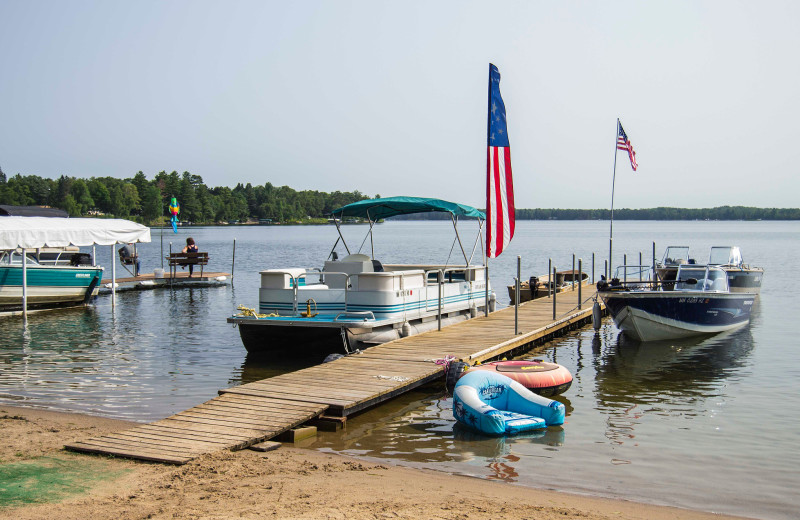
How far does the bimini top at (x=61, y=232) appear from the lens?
21656mm

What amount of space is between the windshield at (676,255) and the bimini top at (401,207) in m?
12.8

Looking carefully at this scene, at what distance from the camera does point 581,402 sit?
12.7 metres

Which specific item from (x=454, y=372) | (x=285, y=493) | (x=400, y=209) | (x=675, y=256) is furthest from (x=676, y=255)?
(x=285, y=493)

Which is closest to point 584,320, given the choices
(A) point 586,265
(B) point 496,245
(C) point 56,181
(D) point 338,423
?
(B) point 496,245

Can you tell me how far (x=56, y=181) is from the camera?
164 metres

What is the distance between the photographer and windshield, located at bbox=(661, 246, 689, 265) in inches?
1128

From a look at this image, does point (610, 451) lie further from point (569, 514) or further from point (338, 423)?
point (338, 423)

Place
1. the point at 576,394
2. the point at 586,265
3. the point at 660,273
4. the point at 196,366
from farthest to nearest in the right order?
the point at 586,265 → the point at 660,273 → the point at 196,366 → the point at 576,394

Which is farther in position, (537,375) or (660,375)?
(660,375)

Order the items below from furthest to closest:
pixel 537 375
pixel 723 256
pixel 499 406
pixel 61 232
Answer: pixel 723 256 → pixel 61 232 → pixel 537 375 → pixel 499 406

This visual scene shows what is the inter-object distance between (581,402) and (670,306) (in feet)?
25.7

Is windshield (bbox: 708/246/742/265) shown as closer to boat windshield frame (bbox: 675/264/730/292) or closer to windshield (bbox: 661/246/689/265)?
windshield (bbox: 661/246/689/265)

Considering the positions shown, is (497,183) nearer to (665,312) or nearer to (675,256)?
(665,312)

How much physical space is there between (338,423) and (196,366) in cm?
688
